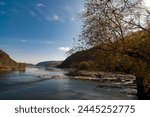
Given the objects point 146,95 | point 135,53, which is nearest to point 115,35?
point 135,53

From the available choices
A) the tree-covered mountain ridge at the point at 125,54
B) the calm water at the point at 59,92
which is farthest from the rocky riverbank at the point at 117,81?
the tree-covered mountain ridge at the point at 125,54

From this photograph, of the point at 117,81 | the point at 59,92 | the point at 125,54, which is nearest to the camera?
the point at 125,54

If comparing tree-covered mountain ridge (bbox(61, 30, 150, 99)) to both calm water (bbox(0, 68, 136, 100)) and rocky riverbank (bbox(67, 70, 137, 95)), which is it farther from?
rocky riverbank (bbox(67, 70, 137, 95))

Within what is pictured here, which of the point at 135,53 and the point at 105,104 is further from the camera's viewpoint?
the point at 135,53

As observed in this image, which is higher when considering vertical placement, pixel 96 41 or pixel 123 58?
pixel 96 41

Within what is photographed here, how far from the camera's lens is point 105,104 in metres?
12.4

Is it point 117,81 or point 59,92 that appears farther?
point 117,81

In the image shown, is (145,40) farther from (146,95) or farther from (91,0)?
(146,95)

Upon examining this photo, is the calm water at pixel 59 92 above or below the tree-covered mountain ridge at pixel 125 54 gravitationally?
below

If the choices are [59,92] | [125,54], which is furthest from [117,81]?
[125,54]

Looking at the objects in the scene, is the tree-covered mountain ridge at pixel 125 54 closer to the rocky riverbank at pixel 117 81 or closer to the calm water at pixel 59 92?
the calm water at pixel 59 92

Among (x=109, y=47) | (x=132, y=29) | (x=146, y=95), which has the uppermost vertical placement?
(x=132, y=29)

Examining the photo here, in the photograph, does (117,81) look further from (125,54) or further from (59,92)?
(125,54)

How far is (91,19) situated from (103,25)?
2.94 feet
